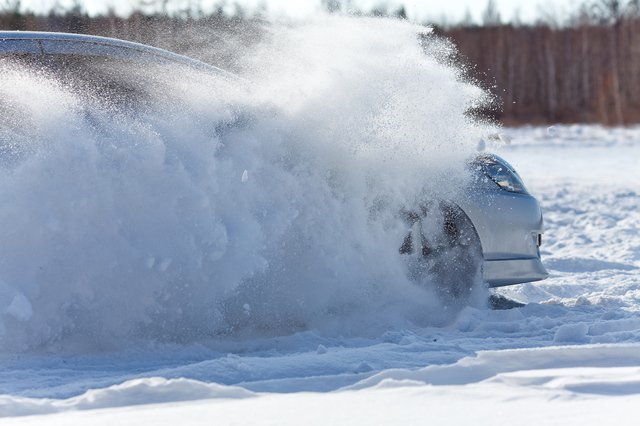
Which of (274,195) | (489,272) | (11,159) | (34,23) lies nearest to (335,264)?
(274,195)

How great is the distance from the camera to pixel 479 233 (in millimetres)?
3871

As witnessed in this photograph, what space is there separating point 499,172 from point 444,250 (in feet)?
2.09

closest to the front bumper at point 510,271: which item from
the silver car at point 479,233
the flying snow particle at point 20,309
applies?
the silver car at point 479,233

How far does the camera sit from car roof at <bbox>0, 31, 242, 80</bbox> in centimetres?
336

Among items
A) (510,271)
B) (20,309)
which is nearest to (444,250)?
(510,271)

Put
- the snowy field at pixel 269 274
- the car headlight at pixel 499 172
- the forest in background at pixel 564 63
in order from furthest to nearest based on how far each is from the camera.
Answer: the forest in background at pixel 564 63 < the car headlight at pixel 499 172 < the snowy field at pixel 269 274

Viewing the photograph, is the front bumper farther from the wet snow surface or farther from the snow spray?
the snow spray

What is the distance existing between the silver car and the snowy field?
127 millimetres

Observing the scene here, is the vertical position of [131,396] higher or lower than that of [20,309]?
lower

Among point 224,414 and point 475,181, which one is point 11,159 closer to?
point 224,414

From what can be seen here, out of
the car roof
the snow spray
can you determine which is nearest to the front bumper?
the snow spray

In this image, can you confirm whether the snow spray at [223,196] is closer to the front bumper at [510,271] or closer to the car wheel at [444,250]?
the car wheel at [444,250]

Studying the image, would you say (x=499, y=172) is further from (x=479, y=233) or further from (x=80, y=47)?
(x=80, y=47)

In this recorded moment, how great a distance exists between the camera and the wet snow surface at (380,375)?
2.22 meters
